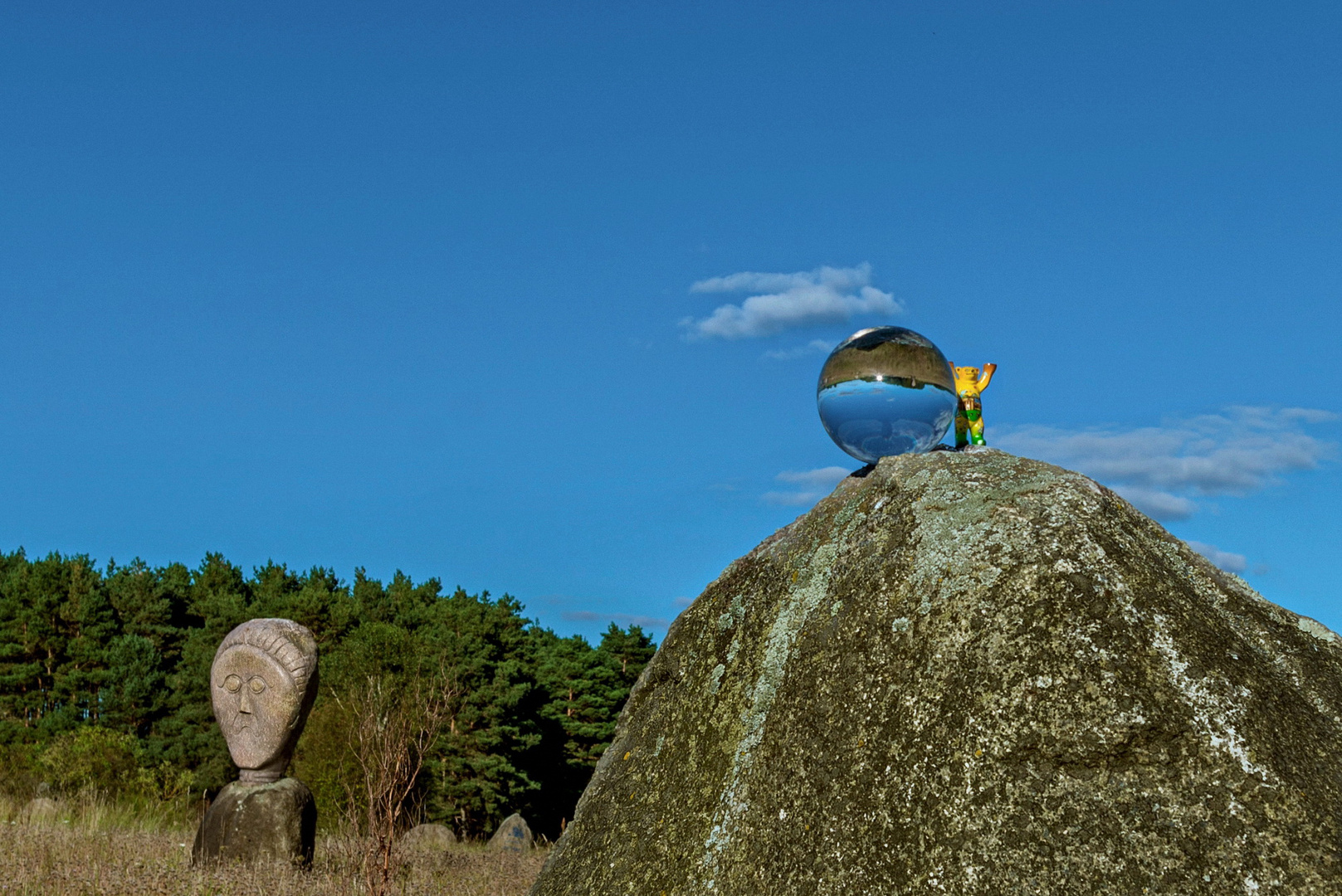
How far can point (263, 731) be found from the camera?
33.8 ft

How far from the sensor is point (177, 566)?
30.3 m

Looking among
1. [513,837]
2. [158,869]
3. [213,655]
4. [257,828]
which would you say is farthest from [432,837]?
[213,655]

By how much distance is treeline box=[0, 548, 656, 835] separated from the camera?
2206 cm

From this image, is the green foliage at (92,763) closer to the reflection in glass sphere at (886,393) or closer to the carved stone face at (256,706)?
the carved stone face at (256,706)

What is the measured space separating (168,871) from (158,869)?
326 millimetres

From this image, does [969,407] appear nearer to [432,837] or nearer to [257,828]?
[257,828]

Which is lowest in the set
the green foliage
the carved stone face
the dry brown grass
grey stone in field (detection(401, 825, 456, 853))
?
the dry brown grass

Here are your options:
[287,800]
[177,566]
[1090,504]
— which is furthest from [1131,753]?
[177,566]

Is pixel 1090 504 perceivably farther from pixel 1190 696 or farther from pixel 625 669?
pixel 625 669

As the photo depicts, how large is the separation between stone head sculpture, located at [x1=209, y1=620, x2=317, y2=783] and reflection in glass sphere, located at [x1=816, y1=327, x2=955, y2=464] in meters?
8.31

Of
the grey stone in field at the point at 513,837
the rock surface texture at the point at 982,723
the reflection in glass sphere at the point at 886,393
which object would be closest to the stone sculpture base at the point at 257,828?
the grey stone in field at the point at 513,837

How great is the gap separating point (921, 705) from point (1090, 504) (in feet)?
2.40

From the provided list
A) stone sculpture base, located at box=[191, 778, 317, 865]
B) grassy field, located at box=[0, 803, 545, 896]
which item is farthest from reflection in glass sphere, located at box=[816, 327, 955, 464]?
stone sculpture base, located at box=[191, 778, 317, 865]

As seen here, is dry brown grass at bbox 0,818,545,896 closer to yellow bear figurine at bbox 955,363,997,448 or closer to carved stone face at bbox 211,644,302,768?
carved stone face at bbox 211,644,302,768
